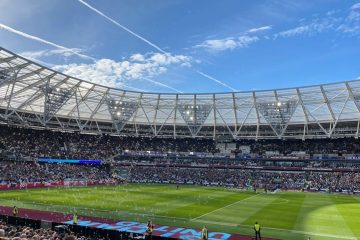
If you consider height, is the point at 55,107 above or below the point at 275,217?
above

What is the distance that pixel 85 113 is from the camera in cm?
8438

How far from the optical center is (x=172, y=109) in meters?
88.4

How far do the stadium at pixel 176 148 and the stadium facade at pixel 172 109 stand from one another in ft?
0.89

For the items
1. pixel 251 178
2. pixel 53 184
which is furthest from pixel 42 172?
pixel 251 178

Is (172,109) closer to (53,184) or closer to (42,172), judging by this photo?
(42,172)

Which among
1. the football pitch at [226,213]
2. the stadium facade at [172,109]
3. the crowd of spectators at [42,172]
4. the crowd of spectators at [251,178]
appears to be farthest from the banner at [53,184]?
the stadium facade at [172,109]

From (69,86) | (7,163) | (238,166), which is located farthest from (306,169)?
(7,163)

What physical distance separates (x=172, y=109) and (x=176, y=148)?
1684 cm

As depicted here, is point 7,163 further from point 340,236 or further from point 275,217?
point 340,236

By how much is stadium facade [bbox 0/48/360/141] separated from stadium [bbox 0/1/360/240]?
271 mm

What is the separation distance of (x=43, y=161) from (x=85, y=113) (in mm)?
15501

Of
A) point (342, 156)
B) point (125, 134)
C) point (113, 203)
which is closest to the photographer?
point (113, 203)

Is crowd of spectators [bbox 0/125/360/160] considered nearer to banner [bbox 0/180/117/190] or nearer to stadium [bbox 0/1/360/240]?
stadium [bbox 0/1/360/240]

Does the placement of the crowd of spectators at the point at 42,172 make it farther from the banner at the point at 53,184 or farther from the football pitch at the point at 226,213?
the football pitch at the point at 226,213
